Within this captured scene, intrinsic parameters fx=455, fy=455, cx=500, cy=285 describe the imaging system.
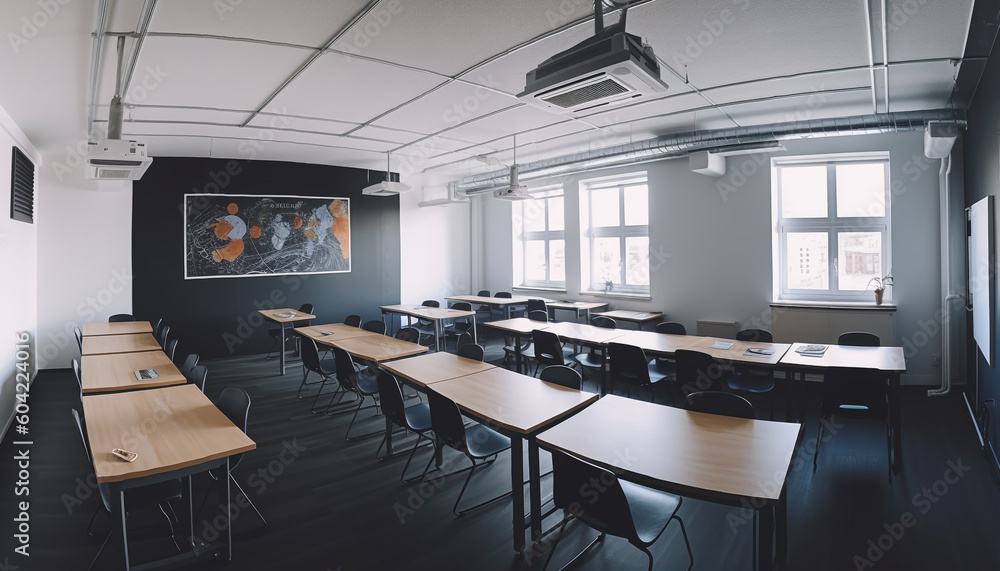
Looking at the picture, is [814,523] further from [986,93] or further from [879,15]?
[986,93]

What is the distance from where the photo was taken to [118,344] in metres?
4.90

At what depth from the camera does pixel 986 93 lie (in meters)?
3.55

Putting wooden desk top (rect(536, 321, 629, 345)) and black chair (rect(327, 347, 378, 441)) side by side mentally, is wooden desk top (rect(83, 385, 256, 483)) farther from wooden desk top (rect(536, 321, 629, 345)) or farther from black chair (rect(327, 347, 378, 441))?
wooden desk top (rect(536, 321, 629, 345))

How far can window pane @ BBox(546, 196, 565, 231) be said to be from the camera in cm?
910

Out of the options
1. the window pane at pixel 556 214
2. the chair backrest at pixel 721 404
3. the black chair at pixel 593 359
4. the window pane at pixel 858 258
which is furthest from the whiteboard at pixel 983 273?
the window pane at pixel 556 214

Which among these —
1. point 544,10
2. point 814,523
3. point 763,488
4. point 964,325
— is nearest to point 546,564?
point 763,488

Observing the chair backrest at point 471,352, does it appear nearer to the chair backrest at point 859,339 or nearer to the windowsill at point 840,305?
the chair backrest at point 859,339

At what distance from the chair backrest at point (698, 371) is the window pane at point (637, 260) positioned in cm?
368

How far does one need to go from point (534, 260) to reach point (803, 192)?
4.95 m

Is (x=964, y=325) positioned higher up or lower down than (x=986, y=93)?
lower down

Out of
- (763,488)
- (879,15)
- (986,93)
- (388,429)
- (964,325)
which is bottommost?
(388,429)

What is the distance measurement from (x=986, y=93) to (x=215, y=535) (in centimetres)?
627

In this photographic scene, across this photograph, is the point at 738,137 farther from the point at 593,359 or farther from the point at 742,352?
the point at 593,359

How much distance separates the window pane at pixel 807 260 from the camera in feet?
19.7
